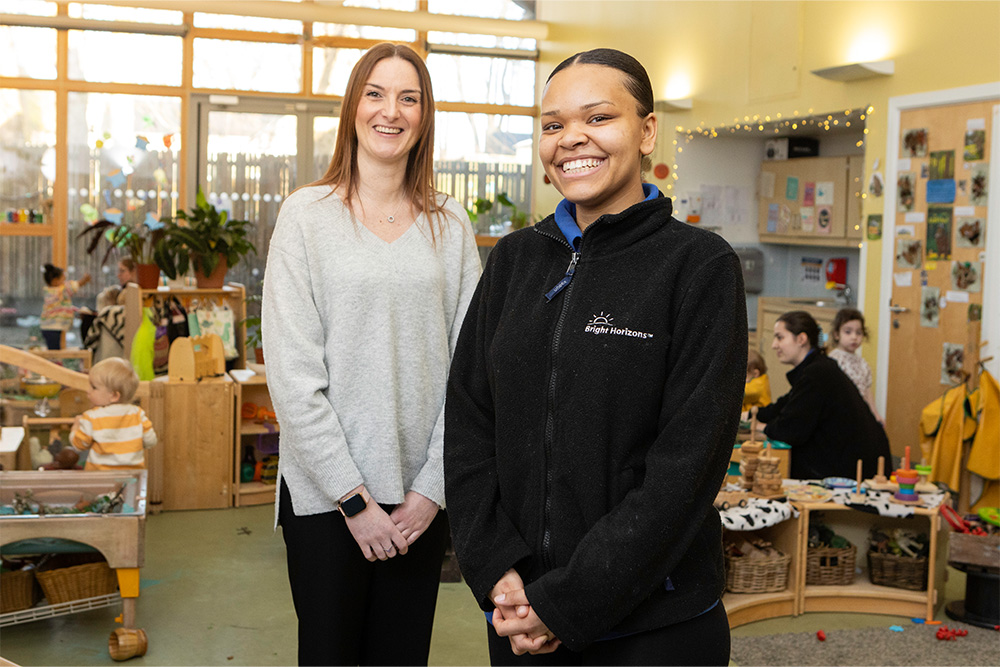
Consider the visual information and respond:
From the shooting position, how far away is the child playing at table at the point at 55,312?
7.64 meters

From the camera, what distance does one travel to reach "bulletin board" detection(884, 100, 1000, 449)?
5.71m

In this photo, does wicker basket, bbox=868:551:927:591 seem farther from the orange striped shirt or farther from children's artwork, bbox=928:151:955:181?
the orange striped shirt

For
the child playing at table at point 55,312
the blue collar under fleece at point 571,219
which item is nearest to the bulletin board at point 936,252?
the blue collar under fleece at point 571,219

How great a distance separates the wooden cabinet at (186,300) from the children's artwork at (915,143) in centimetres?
428

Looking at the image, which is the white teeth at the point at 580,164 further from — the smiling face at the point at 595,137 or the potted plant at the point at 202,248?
the potted plant at the point at 202,248

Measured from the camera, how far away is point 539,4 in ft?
37.8

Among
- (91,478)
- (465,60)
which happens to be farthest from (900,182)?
(465,60)

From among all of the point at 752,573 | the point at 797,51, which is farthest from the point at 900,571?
the point at 797,51

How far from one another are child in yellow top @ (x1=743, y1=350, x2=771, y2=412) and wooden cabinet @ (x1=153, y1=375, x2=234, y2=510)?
2759 millimetres

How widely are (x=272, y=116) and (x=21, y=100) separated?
2.47 metres

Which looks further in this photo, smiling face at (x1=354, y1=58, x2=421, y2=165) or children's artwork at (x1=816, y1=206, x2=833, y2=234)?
children's artwork at (x1=816, y1=206, x2=833, y2=234)

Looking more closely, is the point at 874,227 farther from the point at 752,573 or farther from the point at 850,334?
the point at 752,573

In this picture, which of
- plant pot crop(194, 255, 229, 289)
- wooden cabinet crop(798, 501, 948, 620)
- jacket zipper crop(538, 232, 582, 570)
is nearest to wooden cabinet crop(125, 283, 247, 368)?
plant pot crop(194, 255, 229, 289)

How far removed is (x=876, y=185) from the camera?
644 centimetres
